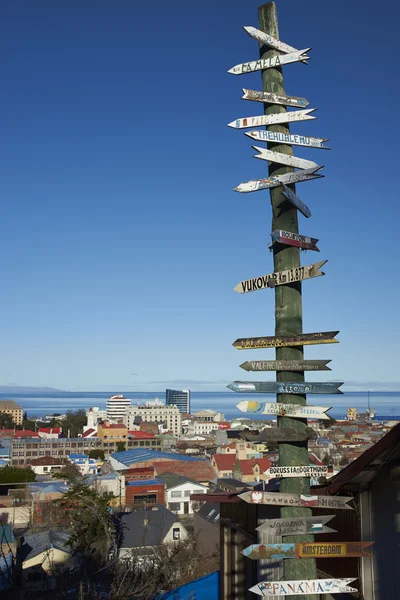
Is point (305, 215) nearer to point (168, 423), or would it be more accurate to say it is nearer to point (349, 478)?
point (349, 478)

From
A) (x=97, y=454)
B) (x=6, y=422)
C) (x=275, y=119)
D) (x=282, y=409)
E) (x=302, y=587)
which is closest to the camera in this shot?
(x=302, y=587)

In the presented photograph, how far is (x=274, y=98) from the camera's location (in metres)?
5.21

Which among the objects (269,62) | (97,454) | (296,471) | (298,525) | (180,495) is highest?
(269,62)

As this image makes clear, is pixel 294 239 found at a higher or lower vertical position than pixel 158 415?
higher

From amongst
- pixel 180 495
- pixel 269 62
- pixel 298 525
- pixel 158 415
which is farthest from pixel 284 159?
pixel 158 415

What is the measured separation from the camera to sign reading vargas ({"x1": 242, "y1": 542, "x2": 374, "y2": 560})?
4.49 m

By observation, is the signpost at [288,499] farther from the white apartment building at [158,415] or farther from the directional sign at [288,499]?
the white apartment building at [158,415]

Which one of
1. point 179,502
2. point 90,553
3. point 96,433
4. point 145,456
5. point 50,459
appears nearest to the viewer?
point 90,553

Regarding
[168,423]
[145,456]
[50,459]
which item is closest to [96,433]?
[50,459]

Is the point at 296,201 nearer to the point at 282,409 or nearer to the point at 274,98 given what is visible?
the point at 274,98

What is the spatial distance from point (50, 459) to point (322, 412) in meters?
70.5

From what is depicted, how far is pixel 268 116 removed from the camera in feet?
17.1

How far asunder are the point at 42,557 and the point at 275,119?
83.2ft

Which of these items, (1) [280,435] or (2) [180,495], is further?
(2) [180,495]
